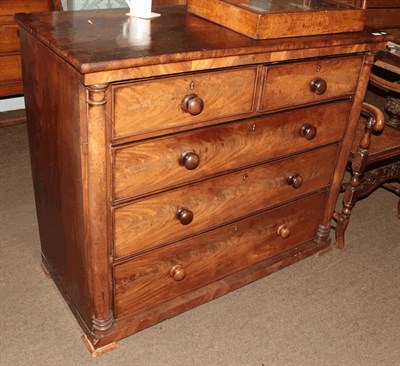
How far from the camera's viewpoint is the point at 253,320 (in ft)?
7.50

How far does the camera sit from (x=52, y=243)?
2.19 meters

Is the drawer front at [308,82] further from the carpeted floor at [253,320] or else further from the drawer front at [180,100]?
the carpeted floor at [253,320]

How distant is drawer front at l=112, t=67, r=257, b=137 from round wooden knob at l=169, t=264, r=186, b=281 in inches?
25.3

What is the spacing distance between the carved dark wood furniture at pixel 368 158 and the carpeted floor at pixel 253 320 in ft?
0.88

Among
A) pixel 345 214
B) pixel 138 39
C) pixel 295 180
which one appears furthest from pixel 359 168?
pixel 138 39

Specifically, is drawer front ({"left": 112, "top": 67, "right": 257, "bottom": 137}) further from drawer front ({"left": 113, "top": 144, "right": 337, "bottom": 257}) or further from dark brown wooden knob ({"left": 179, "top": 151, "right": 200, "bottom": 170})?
drawer front ({"left": 113, "top": 144, "right": 337, "bottom": 257})

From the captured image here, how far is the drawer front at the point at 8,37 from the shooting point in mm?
3031

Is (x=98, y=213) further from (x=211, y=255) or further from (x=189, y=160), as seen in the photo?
(x=211, y=255)

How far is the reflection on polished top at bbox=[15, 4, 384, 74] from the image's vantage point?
153 cm

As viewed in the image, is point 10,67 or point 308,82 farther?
point 10,67

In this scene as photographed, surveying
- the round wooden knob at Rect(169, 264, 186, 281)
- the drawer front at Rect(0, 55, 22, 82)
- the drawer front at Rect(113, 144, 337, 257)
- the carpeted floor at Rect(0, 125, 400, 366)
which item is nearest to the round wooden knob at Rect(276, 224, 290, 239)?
the drawer front at Rect(113, 144, 337, 257)

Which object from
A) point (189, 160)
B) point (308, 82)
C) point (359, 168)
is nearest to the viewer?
point (189, 160)

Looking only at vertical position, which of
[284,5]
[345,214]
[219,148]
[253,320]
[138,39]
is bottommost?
[253,320]

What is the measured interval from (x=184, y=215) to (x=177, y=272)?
28cm
